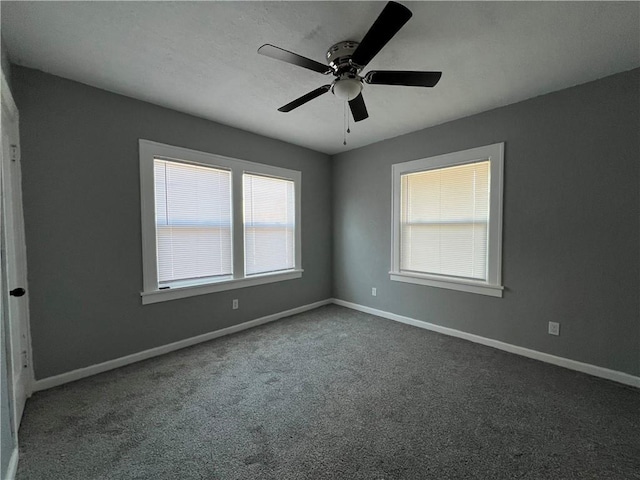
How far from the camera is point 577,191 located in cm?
241

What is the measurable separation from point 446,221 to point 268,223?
7.67 feet

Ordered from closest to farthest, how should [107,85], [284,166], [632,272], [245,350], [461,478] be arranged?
[461,478]
[632,272]
[107,85]
[245,350]
[284,166]

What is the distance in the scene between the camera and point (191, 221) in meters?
2.99

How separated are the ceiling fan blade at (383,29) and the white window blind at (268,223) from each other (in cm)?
227

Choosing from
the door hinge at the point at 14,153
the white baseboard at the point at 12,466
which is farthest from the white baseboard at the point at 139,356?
the door hinge at the point at 14,153

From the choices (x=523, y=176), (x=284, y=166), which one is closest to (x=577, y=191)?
A: (x=523, y=176)

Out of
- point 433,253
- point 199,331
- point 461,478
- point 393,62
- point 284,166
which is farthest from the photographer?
point 284,166

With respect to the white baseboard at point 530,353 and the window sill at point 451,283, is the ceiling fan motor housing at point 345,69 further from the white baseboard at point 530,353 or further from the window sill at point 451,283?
the white baseboard at point 530,353

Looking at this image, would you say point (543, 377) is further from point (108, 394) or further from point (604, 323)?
point (108, 394)

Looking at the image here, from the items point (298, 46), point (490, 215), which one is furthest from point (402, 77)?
point (490, 215)

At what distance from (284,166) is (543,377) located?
145 inches

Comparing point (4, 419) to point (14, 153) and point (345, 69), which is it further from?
point (345, 69)

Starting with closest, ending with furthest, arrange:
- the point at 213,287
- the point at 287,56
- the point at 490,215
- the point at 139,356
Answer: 1. the point at 287,56
2. the point at 139,356
3. the point at 490,215
4. the point at 213,287

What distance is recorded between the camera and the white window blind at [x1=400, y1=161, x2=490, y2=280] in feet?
9.91
